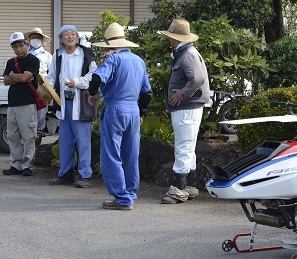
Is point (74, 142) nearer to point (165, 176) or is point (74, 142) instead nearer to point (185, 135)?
point (165, 176)

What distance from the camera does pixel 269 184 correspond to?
21.9 ft

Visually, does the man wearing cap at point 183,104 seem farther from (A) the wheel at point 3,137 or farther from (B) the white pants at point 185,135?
(A) the wheel at point 3,137

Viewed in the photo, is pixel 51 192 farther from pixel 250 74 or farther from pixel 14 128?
A: pixel 250 74

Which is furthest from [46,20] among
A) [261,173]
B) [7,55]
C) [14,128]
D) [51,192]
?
[261,173]

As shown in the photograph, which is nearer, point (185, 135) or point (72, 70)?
point (185, 135)

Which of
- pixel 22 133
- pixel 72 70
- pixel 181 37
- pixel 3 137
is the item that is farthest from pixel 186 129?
pixel 3 137

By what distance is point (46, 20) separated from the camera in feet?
72.5

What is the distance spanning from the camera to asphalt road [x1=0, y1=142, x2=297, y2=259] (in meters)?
7.48

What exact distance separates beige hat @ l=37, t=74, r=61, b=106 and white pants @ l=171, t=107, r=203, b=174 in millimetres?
1684

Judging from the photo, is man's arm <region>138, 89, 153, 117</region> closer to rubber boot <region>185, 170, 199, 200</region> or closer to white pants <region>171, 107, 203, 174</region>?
white pants <region>171, 107, 203, 174</region>

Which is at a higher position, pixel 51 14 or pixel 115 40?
pixel 115 40

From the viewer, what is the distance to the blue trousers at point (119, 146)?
30.2ft

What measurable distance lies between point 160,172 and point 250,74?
6.10 ft

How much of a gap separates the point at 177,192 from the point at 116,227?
135 centimetres
